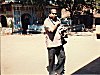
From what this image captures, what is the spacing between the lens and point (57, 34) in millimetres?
7535

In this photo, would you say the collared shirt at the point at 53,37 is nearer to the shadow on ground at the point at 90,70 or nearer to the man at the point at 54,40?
the man at the point at 54,40

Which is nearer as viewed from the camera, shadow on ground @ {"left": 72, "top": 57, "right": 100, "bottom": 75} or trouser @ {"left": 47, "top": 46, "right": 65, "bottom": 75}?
trouser @ {"left": 47, "top": 46, "right": 65, "bottom": 75}

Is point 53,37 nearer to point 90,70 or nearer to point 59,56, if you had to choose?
point 59,56

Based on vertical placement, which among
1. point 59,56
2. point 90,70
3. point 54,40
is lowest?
point 90,70

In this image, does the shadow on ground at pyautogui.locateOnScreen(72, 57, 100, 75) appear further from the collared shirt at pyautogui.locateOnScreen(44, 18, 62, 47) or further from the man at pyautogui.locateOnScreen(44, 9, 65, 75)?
the collared shirt at pyautogui.locateOnScreen(44, 18, 62, 47)

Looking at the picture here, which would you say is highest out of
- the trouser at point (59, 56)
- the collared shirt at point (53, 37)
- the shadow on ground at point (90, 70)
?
the collared shirt at point (53, 37)

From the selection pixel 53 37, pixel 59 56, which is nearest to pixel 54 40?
pixel 53 37

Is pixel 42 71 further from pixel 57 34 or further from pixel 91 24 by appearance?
pixel 91 24

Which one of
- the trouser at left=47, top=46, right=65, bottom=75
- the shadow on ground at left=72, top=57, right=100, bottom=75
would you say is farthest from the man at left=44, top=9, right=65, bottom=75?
the shadow on ground at left=72, top=57, right=100, bottom=75

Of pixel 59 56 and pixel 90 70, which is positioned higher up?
pixel 59 56

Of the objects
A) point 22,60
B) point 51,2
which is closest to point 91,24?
point 51,2

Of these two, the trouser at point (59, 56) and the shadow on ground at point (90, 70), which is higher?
the trouser at point (59, 56)

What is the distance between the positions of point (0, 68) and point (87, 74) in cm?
267

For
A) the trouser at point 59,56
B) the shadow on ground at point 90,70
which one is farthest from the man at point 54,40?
the shadow on ground at point 90,70
